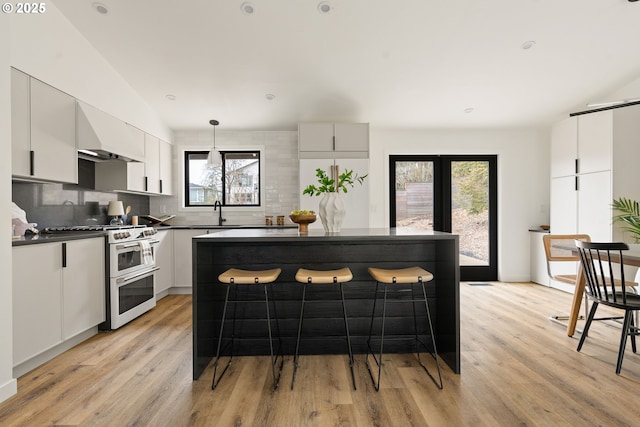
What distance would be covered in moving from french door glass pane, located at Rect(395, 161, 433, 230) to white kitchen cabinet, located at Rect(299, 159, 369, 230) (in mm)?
877

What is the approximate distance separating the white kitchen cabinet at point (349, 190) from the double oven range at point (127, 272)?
2.06 m

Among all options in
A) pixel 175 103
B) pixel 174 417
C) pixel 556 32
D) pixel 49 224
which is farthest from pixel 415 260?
pixel 175 103

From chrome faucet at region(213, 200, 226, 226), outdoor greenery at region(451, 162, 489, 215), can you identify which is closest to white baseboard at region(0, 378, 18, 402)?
chrome faucet at region(213, 200, 226, 226)

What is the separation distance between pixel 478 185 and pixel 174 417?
17.0 ft

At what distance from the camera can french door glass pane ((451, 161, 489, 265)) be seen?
5332 mm

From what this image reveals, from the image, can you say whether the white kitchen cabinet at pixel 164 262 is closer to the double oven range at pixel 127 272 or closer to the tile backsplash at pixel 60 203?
the double oven range at pixel 127 272

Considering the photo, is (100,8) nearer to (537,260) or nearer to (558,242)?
(558,242)

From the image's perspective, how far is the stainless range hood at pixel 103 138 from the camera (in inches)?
123

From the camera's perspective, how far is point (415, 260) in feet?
8.70

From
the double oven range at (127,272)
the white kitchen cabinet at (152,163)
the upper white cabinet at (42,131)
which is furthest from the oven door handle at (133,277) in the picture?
the white kitchen cabinet at (152,163)

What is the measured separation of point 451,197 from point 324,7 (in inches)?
139

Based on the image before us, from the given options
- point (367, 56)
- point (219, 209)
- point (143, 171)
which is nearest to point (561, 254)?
point (367, 56)

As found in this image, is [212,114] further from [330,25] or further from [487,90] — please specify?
[487,90]

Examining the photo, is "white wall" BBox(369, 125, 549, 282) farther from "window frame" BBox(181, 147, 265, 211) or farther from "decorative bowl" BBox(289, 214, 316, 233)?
"decorative bowl" BBox(289, 214, 316, 233)
